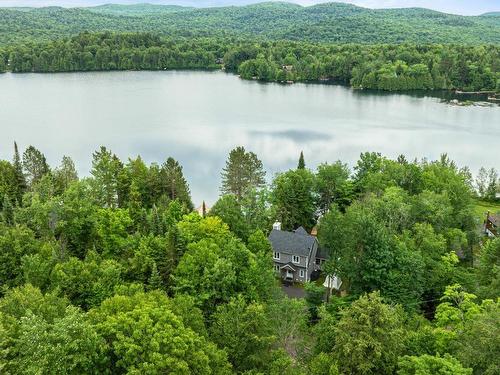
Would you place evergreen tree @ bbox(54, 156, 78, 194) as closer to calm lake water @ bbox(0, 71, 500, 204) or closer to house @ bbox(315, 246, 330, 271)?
calm lake water @ bbox(0, 71, 500, 204)

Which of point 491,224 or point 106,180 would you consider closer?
point 106,180

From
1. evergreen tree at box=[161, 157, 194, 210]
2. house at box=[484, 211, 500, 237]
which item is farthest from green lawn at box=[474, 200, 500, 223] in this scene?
evergreen tree at box=[161, 157, 194, 210]

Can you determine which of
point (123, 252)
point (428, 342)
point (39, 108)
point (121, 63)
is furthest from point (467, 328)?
point (121, 63)

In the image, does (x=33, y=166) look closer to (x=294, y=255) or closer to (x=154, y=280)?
(x=154, y=280)

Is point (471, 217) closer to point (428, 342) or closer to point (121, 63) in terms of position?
point (428, 342)

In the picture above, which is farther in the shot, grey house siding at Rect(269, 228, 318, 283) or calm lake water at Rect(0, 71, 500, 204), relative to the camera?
calm lake water at Rect(0, 71, 500, 204)

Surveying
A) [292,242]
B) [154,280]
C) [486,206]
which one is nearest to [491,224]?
[486,206]

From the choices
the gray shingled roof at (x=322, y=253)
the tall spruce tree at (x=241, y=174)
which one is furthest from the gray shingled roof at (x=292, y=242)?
the tall spruce tree at (x=241, y=174)
